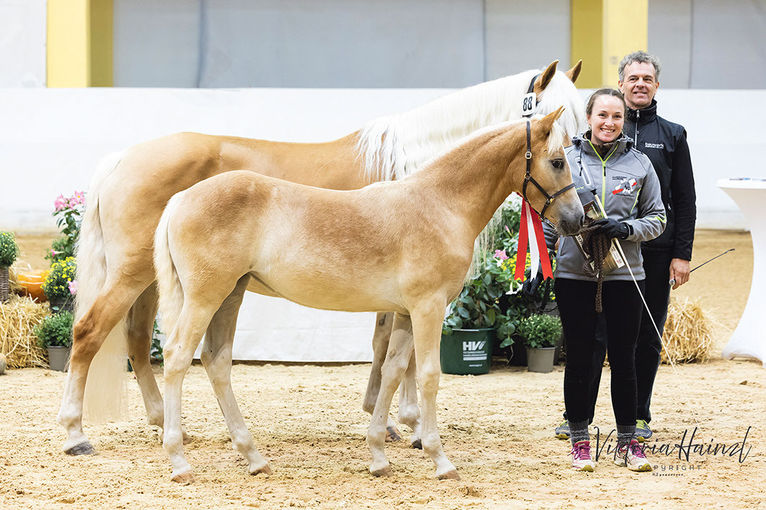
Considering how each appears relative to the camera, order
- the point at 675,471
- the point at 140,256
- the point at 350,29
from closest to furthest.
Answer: the point at 675,471 → the point at 140,256 → the point at 350,29

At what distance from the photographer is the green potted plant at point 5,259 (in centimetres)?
659

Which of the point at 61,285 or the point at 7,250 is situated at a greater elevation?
the point at 7,250

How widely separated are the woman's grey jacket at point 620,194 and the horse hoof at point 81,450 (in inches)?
96.8

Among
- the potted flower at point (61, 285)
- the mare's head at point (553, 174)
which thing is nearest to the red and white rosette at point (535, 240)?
the mare's head at point (553, 174)

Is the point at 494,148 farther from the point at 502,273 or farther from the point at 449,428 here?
the point at 502,273

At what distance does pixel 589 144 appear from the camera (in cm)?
376

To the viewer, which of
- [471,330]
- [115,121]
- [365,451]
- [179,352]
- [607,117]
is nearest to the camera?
[179,352]

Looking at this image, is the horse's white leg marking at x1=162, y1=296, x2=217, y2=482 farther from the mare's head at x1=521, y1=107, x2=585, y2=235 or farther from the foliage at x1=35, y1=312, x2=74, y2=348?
the foliage at x1=35, y1=312, x2=74, y2=348

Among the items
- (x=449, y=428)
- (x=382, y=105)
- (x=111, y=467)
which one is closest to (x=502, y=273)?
(x=449, y=428)

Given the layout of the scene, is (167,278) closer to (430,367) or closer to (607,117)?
(430,367)

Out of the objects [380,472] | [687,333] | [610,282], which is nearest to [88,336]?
[380,472]

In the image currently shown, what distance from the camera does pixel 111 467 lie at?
3.70 metres

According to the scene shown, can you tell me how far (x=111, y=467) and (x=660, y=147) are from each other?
318 cm

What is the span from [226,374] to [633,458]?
1931mm
